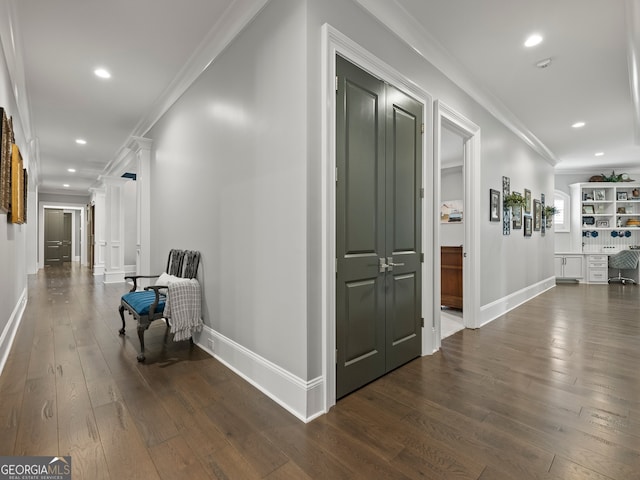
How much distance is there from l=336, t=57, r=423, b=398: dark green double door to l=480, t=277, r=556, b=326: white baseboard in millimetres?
1684

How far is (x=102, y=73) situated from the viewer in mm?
3523

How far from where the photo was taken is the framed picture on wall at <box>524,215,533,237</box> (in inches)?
213

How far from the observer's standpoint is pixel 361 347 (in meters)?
2.36

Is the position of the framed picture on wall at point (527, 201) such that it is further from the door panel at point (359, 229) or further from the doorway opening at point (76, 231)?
the doorway opening at point (76, 231)

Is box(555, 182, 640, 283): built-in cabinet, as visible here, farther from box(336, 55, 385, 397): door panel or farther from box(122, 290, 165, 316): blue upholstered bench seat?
box(122, 290, 165, 316): blue upholstered bench seat

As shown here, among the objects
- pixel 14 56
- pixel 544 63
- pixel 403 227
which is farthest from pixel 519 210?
pixel 14 56

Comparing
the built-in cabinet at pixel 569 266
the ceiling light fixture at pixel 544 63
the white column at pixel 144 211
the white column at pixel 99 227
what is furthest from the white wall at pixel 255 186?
the built-in cabinet at pixel 569 266

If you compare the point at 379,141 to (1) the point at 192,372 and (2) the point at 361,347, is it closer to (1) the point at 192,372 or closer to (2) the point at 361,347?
(2) the point at 361,347

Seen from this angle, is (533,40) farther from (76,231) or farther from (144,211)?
(76,231)

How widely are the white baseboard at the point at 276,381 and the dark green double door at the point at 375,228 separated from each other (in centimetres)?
26

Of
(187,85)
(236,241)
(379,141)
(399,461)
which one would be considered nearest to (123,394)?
(236,241)

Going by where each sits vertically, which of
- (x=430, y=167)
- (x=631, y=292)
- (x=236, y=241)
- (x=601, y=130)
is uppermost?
(x=601, y=130)

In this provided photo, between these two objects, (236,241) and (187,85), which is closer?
(236,241)

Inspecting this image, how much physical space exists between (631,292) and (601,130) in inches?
141
